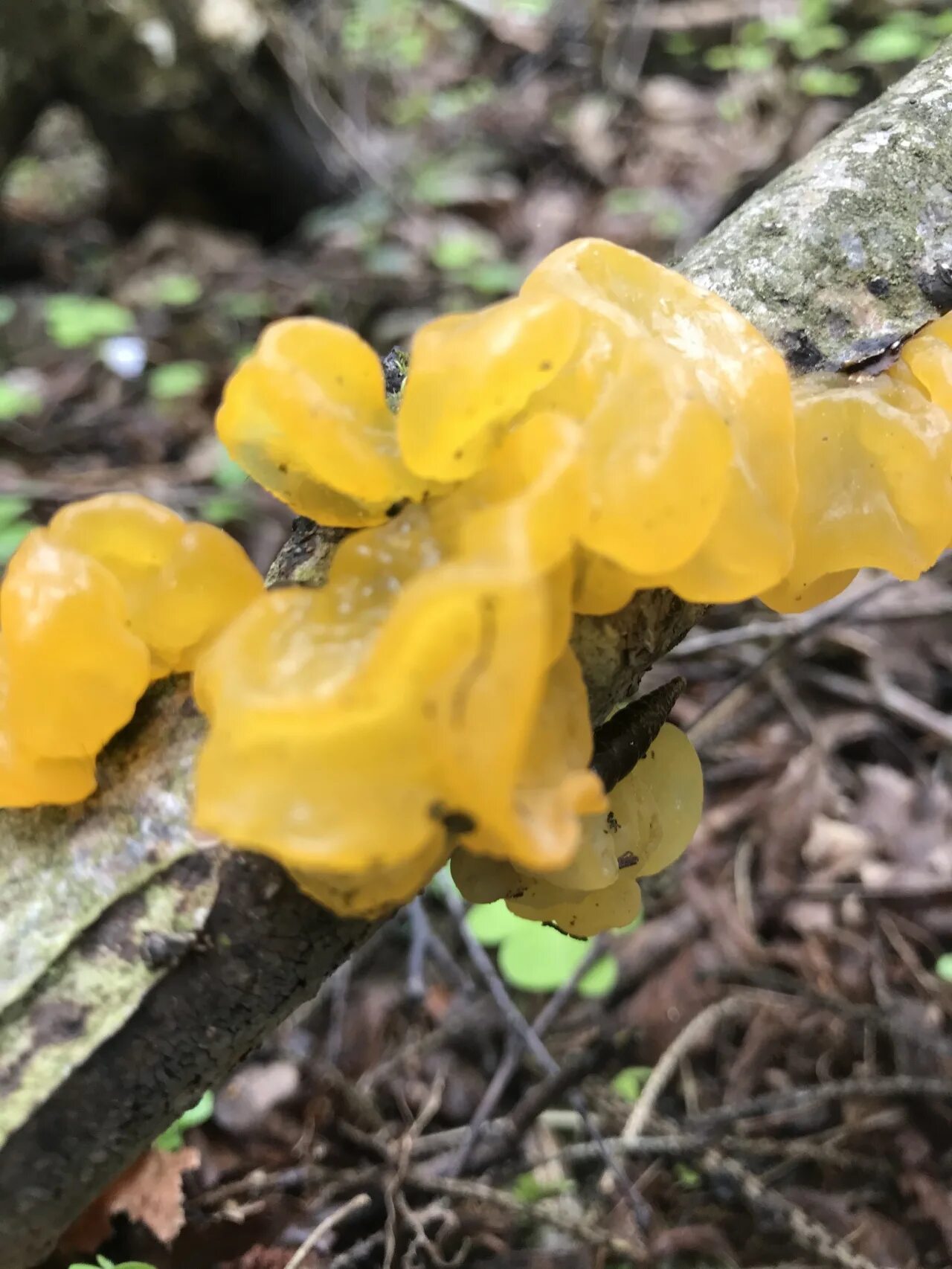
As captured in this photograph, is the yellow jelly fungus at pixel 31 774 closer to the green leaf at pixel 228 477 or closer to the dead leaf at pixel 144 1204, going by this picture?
the dead leaf at pixel 144 1204

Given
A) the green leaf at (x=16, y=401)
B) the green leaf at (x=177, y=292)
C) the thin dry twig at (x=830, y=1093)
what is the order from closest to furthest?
the thin dry twig at (x=830, y=1093), the green leaf at (x=16, y=401), the green leaf at (x=177, y=292)

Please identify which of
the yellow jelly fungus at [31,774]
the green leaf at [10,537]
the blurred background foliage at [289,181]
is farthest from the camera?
the blurred background foliage at [289,181]

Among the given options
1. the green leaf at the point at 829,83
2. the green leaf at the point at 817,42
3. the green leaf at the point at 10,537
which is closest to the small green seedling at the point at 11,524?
the green leaf at the point at 10,537

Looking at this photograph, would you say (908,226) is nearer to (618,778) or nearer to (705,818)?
(618,778)

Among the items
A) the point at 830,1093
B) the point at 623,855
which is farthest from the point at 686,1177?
the point at 623,855

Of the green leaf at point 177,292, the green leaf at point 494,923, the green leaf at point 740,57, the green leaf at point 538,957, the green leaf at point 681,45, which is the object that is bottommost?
the green leaf at point 740,57

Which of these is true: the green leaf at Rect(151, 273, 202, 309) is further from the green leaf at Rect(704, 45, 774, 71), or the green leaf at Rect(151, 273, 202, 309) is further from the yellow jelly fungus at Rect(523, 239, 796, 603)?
the yellow jelly fungus at Rect(523, 239, 796, 603)

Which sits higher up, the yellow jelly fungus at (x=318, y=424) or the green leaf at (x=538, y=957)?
the yellow jelly fungus at (x=318, y=424)

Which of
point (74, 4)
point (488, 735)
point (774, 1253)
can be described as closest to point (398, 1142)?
point (774, 1253)

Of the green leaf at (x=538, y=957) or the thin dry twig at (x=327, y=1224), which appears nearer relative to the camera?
the thin dry twig at (x=327, y=1224)
